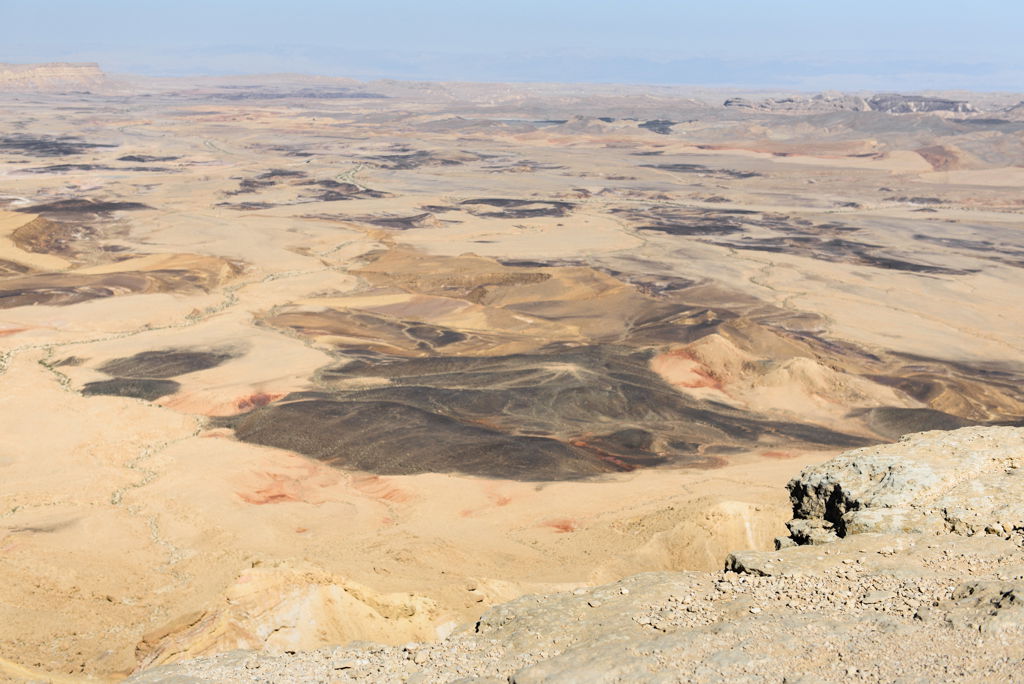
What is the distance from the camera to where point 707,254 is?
59.2m

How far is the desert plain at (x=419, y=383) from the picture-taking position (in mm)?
16422

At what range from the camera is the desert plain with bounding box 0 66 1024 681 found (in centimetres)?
1642

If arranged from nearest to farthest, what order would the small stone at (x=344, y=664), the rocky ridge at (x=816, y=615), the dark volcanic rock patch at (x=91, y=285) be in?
the rocky ridge at (x=816, y=615) → the small stone at (x=344, y=664) → the dark volcanic rock patch at (x=91, y=285)

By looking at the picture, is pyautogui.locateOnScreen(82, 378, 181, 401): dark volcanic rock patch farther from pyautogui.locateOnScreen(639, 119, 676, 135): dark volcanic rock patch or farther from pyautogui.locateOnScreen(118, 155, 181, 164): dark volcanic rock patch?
pyautogui.locateOnScreen(639, 119, 676, 135): dark volcanic rock patch

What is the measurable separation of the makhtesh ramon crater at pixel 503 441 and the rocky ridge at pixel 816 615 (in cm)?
5

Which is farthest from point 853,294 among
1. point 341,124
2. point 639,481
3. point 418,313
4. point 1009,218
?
point 341,124

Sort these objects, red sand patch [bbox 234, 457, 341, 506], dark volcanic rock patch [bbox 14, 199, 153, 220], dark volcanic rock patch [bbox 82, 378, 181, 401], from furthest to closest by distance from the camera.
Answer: dark volcanic rock patch [bbox 14, 199, 153, 220]
dark volcanic rock patch [bbox 82, 378, 181, 401]
red sand patch [bbox 234, 457, 341, 506]

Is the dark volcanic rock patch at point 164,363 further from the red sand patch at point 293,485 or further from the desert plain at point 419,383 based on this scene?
the red sand patch at point 293,485

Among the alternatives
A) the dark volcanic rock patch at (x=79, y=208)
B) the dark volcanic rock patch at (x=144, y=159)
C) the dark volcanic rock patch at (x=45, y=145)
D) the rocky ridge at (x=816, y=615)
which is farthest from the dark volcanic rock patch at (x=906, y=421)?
the dark volcanic rock patch at (x=45, y=145)

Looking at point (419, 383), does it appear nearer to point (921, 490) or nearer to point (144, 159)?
point (921, 490)

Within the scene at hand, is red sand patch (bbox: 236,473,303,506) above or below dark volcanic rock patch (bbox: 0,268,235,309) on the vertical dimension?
below

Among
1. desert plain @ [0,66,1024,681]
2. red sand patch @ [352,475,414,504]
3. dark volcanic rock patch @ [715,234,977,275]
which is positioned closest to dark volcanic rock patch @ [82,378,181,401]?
desert plain @ [0,66,1024,681]

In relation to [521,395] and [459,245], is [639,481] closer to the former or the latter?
[521,395]

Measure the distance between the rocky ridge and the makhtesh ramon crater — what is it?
0.16 feet
